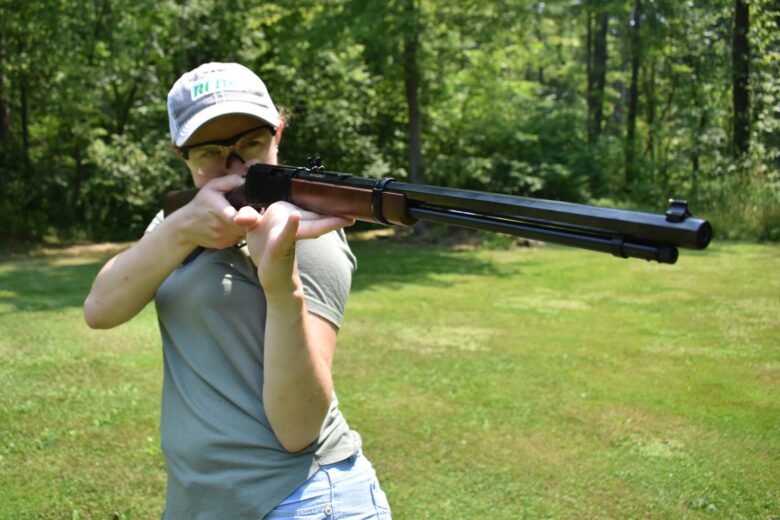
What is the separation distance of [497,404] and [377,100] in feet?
54.3

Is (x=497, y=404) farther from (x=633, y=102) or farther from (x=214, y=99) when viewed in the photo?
(x=633, y=102)

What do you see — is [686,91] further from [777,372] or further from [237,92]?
[237,92]

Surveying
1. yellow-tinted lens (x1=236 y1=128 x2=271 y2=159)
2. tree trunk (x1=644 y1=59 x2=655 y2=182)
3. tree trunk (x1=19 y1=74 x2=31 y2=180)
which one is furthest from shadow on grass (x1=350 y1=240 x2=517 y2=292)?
tree trunk (x1=644 y1=59 x2=655 y2=182)

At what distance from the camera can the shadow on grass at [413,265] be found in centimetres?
1266

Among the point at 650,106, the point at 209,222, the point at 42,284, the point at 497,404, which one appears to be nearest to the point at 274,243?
the point at 209,222

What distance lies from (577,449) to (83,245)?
55.2 feet

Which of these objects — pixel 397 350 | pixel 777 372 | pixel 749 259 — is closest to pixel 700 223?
pixel 777 372

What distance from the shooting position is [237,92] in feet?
7.06

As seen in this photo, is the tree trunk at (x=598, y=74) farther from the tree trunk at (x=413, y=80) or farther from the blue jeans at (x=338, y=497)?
the blue jeans at (x=338, y=497)

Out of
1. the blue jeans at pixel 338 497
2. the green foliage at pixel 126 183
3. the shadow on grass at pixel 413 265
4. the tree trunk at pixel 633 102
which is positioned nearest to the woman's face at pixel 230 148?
the blue jeans at pixel 338 497

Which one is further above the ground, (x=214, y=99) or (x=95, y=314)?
(x=214, y=99)

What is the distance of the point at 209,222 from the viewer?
198 cm

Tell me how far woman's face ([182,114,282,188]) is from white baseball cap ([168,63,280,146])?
51mm

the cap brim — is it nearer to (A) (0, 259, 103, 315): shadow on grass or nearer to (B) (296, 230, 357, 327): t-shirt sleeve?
(B) (296, 230, 357, 327): t-shirt sleeve
